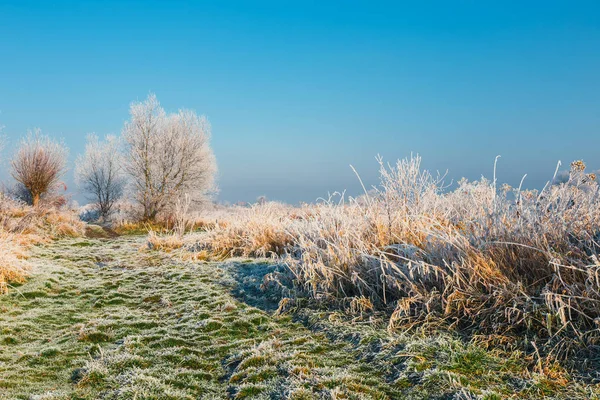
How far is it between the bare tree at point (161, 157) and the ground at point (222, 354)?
48.5ft

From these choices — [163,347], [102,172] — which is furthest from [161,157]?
[163,347]

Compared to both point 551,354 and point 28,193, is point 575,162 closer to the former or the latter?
point 551,354

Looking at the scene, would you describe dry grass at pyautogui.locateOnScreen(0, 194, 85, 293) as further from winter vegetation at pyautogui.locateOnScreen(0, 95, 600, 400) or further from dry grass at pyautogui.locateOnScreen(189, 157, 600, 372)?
dry grass at pyautogui.locateOnScreen(189, 157, 600, 372)

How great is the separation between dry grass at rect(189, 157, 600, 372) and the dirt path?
847 millimetres

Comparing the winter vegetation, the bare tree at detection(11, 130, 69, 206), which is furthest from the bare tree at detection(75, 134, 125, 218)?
the winter vegetation

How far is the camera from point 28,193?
22312mm

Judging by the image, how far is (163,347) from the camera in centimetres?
368

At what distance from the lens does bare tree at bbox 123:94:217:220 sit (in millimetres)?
19938

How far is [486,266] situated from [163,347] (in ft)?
9.96

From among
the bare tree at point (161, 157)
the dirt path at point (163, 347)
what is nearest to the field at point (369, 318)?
the dirt path at point (163, 347)

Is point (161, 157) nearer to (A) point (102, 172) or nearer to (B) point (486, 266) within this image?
(A) point (102, 172)

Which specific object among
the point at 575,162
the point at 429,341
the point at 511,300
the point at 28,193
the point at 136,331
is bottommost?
the point at 136,331

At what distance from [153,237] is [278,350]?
7.72 metres

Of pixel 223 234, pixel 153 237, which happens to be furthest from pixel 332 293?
pixel 153 237
